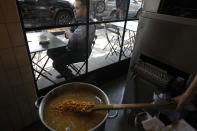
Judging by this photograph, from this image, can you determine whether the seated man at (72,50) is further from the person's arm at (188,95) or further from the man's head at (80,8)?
the person's arm at (188,95)

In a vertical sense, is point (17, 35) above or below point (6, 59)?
above

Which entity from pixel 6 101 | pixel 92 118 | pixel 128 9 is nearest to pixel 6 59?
pixel 6 101

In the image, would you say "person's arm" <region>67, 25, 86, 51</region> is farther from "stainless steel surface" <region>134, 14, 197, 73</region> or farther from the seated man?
"stainless steel surface" <region>134, 14, 197, 73</region>

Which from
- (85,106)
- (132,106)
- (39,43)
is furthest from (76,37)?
(132,106)

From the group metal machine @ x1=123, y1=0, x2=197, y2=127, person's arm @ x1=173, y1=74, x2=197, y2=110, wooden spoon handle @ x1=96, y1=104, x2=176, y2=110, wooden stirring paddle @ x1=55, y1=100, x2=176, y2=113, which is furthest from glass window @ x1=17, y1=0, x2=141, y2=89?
person's arm @ x1=173, y1=74, x2=197, y2=110

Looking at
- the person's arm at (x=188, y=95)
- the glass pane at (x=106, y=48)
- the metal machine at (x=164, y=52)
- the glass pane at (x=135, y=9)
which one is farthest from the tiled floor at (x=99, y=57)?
the person's arm at (x=188, y=95)

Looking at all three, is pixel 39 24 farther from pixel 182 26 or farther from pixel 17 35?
pixel 182 26

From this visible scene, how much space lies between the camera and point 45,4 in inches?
51.6

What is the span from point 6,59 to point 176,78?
1308mm

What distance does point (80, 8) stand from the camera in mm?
1561

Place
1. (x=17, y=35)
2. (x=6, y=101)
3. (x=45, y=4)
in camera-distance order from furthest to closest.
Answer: (x=45, y=4)
(x=6, y=101)
(x=17, y=35)

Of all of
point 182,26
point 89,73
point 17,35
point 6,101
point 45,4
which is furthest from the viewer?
point 89,73

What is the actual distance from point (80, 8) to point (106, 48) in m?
1.58

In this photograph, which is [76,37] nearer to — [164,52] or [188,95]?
[164,52]
